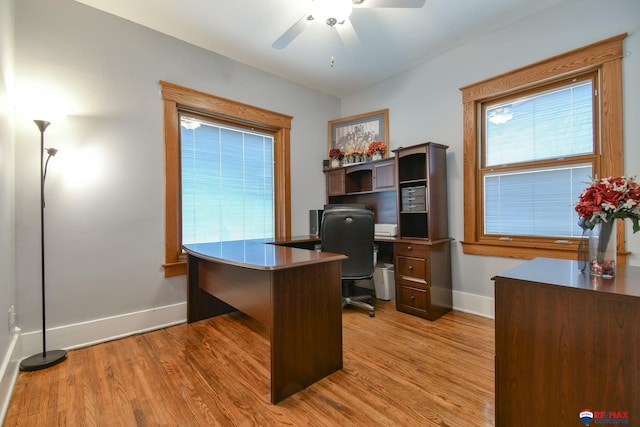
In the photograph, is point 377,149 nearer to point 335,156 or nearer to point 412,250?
point 335,156

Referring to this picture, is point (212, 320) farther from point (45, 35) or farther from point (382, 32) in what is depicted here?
point (382, 32)

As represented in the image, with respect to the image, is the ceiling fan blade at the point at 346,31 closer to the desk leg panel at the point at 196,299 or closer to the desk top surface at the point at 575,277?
the desk top surface at the point at 575,277

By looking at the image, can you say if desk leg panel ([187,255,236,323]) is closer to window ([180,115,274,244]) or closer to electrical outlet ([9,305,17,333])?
window ([180,115,274,244])

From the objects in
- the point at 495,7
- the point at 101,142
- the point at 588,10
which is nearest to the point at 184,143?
the point at 101,142

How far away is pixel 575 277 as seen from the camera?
1243 mm

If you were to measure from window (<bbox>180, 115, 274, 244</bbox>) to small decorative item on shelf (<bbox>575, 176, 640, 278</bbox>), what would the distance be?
122 inches

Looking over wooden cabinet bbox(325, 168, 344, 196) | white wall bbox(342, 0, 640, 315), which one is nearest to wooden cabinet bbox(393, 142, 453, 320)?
white wall bbox(342, 0, 640, 315)

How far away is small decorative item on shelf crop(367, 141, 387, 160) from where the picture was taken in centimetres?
365

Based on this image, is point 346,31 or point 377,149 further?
point 377,149

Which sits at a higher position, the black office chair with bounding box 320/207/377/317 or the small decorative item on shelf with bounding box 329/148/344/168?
the small decorative item on shelf with bounding box 329/148/344/168

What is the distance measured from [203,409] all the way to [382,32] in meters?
3.43

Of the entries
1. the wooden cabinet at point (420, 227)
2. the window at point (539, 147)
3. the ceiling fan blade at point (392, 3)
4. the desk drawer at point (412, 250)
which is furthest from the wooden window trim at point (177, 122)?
the window at point (539, 147)

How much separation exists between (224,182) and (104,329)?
1.82 meters

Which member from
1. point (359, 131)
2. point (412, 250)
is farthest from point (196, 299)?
point (359, 131)
